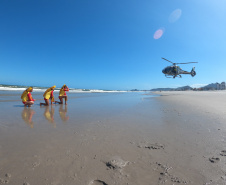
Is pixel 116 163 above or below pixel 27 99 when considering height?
below

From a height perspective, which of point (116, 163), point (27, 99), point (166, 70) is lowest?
point (116, 163)

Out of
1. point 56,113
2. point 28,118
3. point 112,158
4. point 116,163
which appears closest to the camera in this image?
point 116,163

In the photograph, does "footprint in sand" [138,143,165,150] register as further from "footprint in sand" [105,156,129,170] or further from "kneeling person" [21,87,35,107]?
"kneeling person" [21,87,35,107]

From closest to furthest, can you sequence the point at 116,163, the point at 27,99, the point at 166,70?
the point at 116,163
the point at 27,99
the point at 166,70

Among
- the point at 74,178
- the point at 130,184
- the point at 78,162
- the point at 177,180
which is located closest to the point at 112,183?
the point at 130,184

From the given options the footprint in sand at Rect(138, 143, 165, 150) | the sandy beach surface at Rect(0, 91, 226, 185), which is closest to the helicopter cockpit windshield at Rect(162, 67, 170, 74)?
the sandy beach surface at Rect(0, 91, 226, 185)

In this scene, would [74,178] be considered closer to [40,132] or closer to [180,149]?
[180,149]

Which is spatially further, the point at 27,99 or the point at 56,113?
the point at 27,99

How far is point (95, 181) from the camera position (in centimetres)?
154

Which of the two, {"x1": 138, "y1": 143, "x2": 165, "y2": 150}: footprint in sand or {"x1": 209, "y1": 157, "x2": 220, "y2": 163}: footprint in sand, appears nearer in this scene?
{"x1": 209, "y1": 157, "x2": 220, "y2": 163}: footprint in sand

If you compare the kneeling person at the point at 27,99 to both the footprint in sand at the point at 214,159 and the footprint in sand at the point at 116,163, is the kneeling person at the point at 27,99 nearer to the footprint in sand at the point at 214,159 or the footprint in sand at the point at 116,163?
the footprint in sand at the point at 116,163

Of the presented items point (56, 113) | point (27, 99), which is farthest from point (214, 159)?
point (27, 99)

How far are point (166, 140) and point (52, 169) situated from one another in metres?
2.22

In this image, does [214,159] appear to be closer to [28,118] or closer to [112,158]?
[112,158]
